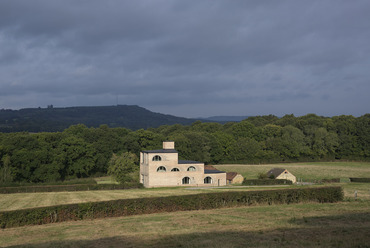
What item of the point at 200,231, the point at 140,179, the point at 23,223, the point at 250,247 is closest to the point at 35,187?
the point at 140,179

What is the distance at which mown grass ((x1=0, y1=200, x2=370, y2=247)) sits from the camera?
53.0 feet

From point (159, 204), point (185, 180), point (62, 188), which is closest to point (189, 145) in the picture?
point (185, 180)

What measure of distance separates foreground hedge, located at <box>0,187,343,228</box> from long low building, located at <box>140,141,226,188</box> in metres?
33.8

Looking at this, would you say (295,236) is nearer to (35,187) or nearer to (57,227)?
(57,227)

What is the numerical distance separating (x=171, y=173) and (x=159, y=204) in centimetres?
3493

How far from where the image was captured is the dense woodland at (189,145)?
75812mm

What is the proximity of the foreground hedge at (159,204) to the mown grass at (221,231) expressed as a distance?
1.47m

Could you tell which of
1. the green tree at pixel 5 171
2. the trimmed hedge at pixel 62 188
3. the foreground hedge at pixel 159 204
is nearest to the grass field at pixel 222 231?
the foreground hedge at pixel 159 204

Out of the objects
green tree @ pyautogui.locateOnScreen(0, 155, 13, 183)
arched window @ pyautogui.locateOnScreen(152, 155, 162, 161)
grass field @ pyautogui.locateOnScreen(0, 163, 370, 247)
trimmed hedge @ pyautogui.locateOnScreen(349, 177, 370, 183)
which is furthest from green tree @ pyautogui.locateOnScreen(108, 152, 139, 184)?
trimmed hedge @ pyautogui.locateOnScreen(349, 177, 370, 183)

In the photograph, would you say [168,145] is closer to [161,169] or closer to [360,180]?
[161,169]

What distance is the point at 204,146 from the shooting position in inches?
3760

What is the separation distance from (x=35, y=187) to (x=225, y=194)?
40790mm

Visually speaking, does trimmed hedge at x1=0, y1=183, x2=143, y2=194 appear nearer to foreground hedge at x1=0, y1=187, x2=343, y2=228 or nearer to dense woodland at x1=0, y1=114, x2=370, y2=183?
dense woodland at x1=0, y1=114, x2=370, y2=183

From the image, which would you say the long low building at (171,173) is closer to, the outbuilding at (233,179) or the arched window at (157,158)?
the arched window at (157,158)
